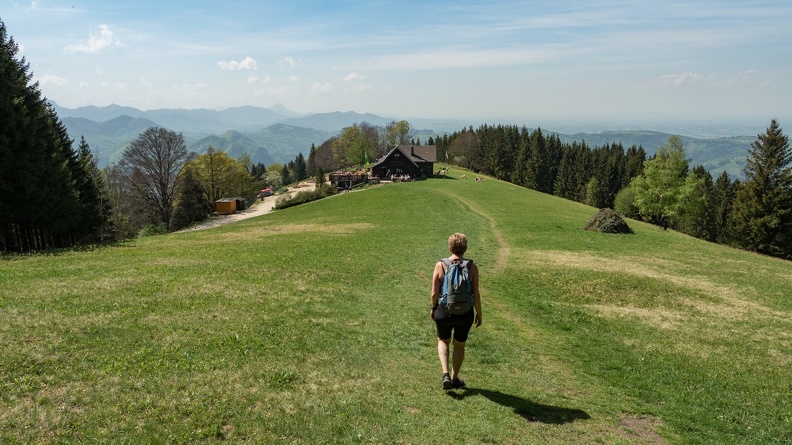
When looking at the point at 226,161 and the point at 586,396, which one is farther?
the point at 226,161

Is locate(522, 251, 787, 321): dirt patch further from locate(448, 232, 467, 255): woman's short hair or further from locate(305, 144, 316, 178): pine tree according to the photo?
locate(305, 144, 316, 178): pine tree

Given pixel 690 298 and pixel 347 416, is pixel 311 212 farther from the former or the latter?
pixel 347 416

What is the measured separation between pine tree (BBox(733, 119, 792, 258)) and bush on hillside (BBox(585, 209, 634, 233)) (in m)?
33.7

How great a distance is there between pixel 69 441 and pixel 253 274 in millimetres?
12663

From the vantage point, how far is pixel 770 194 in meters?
56.9

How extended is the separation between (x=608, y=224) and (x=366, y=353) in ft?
108

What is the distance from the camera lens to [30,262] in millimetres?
20297

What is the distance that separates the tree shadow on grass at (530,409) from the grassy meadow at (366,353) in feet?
Result: 0.15

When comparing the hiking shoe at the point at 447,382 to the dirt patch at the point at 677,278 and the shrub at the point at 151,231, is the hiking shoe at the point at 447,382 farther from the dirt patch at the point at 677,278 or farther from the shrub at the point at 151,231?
the shrub at the point at 151,231

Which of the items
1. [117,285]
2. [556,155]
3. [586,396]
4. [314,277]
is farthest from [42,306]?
[556,155]

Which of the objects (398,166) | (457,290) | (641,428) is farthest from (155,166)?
(641,428)

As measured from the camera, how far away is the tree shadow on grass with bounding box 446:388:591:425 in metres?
8.34

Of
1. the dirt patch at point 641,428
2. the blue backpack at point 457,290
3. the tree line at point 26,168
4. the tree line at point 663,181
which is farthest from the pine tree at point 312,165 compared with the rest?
the dirt patch at point 641,428

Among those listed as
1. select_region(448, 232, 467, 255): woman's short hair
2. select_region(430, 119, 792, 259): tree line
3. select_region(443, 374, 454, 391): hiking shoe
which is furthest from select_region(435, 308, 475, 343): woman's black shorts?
select_region(430, 119, 792, 259): tree line
